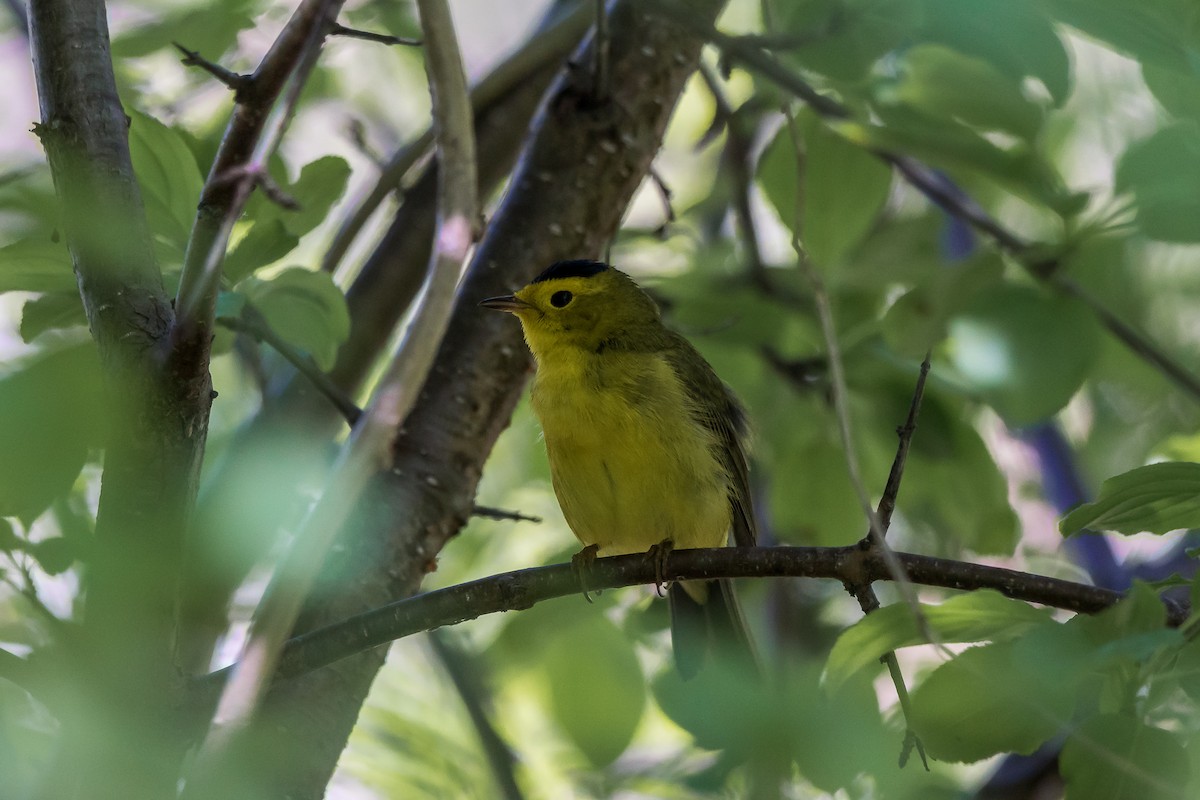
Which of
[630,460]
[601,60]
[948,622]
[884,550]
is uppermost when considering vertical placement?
[601,60]

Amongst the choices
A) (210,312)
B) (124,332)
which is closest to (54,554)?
(124,332)

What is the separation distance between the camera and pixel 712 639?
12.1ft

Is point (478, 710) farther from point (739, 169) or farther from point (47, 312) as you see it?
point (739, 169)

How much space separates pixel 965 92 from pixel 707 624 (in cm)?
185

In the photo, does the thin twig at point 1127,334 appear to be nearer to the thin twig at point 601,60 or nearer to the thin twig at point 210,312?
the thin twig at point 601,60

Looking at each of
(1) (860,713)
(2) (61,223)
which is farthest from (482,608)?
(2) (61,223)

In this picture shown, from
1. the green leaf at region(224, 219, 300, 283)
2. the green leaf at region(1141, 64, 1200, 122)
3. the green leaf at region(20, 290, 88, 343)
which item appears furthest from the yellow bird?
the green leaf at region(1141, 64, 1200, 122)

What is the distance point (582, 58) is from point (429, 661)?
2.22 meters

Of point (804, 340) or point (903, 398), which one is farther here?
point (804, 340)

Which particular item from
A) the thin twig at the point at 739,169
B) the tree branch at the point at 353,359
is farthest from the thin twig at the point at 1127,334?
the tree branch at the point at 353,359

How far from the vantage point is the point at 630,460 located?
11.3ft

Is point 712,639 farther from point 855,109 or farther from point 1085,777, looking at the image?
point 1085,777

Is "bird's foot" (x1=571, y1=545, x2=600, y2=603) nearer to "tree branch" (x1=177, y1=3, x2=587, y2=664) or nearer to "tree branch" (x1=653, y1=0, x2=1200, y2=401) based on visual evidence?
"tree branch" (x1=177, y1=3, x2=587, y2=664)

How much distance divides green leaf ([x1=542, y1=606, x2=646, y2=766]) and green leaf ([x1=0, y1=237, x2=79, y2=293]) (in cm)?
156
